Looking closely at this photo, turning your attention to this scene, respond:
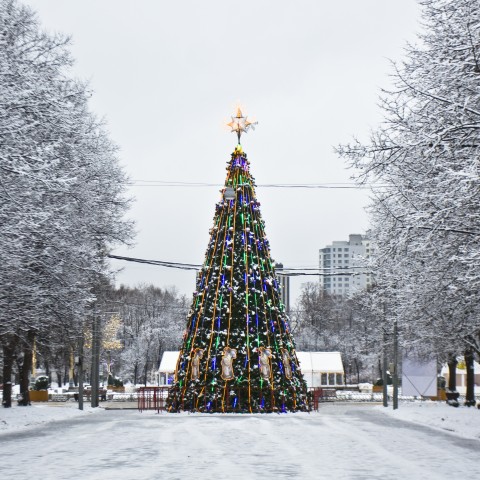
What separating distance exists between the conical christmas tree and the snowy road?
4740 millimetres

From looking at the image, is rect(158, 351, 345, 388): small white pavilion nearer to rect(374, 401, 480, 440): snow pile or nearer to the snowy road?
rect(374, 401, 480, 440): snow pile

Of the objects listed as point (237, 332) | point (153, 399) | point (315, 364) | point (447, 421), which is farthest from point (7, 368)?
point (315, 364)

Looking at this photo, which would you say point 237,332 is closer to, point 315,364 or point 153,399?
point 153,399

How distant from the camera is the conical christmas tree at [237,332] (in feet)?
90.9

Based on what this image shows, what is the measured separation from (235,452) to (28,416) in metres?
14.5

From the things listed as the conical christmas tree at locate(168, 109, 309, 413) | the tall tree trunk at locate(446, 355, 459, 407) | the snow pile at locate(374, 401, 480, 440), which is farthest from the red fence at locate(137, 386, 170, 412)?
the tall tree trunk at locate(446, 355, 459, 407)

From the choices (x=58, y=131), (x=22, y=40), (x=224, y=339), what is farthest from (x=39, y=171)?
(x=224, y=339)

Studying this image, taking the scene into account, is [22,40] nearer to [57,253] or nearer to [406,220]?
[57,253]

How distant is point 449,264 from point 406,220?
9.59 feet

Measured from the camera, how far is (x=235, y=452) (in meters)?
14.7

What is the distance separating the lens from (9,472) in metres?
11.6

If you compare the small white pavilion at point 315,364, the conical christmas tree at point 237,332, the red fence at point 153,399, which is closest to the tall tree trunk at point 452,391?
the conical christmas tree at point 237,332

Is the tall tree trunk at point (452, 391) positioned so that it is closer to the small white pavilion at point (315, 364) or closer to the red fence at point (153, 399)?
the red fence at point (153, 399)

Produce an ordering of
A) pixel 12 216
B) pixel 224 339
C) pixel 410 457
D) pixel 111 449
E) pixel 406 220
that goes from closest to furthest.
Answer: pixel 410 457 → pixel 111 449 → pixel 406 220 → pixel 12 216 → pixel 224 339
